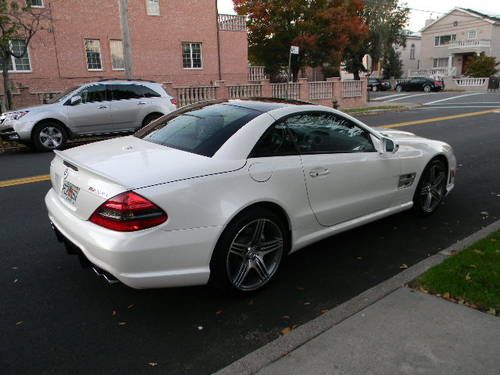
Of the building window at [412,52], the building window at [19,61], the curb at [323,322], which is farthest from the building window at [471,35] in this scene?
the curb at [323,322]

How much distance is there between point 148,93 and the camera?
12.5 meters

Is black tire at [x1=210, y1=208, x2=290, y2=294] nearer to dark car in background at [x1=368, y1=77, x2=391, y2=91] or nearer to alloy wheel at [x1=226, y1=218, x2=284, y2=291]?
alloy wheel at [x1=226, y1=218, x2=284, y2=291]

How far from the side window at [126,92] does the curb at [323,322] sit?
9852 mm

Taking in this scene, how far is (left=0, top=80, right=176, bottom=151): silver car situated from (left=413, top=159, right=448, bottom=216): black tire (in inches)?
341

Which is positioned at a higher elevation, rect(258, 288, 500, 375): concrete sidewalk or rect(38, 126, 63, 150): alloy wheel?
rect(38, 126, 63, 150): alloy wheel

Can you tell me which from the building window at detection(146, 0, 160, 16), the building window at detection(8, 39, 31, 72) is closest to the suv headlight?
the building window at detection(8, 39, 31, 72)

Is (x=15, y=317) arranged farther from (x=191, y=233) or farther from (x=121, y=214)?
(x=191, y=233)

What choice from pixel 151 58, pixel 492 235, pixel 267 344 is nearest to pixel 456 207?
pixel 492 235

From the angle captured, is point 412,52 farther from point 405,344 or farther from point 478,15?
point 405,344

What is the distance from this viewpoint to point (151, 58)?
2717 cm

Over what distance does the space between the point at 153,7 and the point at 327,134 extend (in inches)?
1005

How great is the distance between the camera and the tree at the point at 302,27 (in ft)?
108

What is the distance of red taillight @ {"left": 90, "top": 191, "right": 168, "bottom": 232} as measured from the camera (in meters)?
3.00

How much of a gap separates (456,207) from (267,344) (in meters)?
4.13
